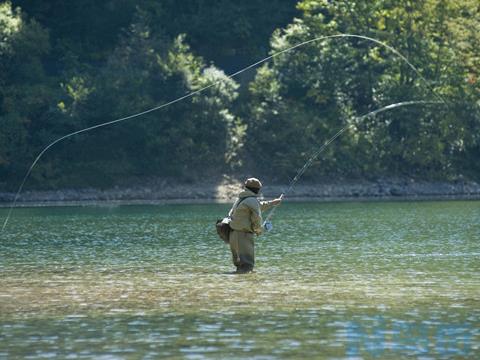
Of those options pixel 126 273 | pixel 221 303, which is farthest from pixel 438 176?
pixel 221 303

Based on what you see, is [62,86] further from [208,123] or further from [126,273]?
[126,273]

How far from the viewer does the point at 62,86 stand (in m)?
69.2

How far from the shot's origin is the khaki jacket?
23781 millimetres

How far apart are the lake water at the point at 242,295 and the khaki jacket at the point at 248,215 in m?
0.89

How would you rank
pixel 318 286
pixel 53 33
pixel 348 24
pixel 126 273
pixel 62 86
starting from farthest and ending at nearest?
pixel 53 33
pixel 348 24
pixel 62 86
pixel 126 273
pixel 318 286

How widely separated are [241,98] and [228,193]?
7.54 m

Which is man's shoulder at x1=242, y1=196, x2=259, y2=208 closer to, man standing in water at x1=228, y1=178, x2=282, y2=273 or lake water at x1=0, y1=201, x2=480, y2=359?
man standing in water at x1=228, y1=178, x2=282, y2=273

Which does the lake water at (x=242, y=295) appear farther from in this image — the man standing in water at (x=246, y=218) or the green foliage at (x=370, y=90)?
the green foliage at (x=370, y=90)

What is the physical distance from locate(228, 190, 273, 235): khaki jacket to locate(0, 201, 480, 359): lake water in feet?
2.93

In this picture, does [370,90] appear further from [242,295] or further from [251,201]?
[242,295]

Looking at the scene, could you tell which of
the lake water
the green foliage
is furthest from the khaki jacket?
the green foliage

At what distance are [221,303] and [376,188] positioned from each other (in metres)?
Answer: 52.7

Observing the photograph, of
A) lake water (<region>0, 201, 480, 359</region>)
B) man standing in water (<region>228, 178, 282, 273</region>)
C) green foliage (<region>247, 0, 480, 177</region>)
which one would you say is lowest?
lake water (<region>0, 201, 480, 359</region>)

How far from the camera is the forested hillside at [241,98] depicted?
68.6 m
